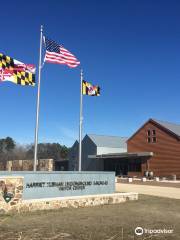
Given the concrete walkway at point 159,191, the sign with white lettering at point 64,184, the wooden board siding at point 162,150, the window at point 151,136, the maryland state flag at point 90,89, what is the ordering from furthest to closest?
the window at point 151,136
the wooden board siding at point 162,150
the maryland state flag at point 90,89
the concrete walkway at point 159,191
the sign with white lettering at point 64,184

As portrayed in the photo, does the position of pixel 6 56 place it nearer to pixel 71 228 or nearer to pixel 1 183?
pixel 1 183

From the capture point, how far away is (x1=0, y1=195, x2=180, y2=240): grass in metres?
11.4

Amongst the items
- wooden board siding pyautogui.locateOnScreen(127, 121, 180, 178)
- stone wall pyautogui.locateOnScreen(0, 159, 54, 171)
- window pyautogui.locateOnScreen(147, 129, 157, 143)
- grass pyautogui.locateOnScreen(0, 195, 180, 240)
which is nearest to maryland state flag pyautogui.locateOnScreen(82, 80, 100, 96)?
stone wall pyautogui.locateOnScreen(0, 159, 54, 171)

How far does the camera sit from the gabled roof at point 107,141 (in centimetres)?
7393

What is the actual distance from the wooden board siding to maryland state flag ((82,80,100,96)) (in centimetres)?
2996

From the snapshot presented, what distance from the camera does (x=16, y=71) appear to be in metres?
22.8

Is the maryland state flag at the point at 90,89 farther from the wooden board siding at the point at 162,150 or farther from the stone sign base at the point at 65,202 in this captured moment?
the wooden board siding at the point at 162,150

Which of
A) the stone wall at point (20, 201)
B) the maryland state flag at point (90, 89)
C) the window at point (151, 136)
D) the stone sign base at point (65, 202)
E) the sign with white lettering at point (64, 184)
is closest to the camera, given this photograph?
the stone wall at point (20, 201)

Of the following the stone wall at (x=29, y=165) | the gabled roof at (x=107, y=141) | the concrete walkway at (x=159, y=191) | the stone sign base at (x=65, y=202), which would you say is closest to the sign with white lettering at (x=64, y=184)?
the stone sign base at (x=65, y=202)

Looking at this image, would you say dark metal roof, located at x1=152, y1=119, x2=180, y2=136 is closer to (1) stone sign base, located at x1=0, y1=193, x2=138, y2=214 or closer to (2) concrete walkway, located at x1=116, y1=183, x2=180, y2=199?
(2) concrete walkway, located at x1=116, y1=183, x2=180, y2=199

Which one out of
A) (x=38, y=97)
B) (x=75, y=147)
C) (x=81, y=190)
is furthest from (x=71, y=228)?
(x=75, y=147)

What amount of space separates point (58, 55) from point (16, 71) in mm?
2995

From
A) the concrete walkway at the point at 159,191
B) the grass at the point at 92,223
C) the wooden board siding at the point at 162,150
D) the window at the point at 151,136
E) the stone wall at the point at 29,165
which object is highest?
the window at the point at 151,136

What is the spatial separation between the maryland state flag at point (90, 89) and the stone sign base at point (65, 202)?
929 cm
